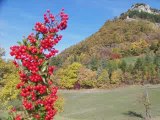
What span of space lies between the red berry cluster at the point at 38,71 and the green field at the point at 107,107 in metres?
51.3

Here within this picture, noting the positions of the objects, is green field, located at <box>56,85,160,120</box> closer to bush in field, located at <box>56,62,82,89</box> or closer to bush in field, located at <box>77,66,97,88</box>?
bush in field, located at <box>56,62,82,89</box>

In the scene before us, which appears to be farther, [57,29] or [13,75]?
[13,75]

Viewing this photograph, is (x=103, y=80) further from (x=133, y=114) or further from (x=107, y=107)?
(x=133, y=114)

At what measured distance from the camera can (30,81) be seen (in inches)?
398

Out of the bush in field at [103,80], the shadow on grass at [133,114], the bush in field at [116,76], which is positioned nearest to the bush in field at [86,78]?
the bush in field at [103,80]

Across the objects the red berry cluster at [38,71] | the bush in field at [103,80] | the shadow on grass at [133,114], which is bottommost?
the shadow on grass at [133,114]

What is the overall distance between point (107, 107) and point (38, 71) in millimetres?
77254

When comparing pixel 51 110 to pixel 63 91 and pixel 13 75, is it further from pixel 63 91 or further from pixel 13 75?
pixel 63 91

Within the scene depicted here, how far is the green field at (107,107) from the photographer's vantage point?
2825 inches

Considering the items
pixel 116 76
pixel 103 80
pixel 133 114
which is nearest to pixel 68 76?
pixel 103 80

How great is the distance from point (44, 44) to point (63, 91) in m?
119

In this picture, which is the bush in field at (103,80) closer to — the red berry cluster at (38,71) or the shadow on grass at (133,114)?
the shadow on grass at (133,114)

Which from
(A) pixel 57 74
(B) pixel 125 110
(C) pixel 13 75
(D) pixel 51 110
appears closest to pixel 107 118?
(B) pixel 125 110

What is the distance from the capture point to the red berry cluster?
994 cm
